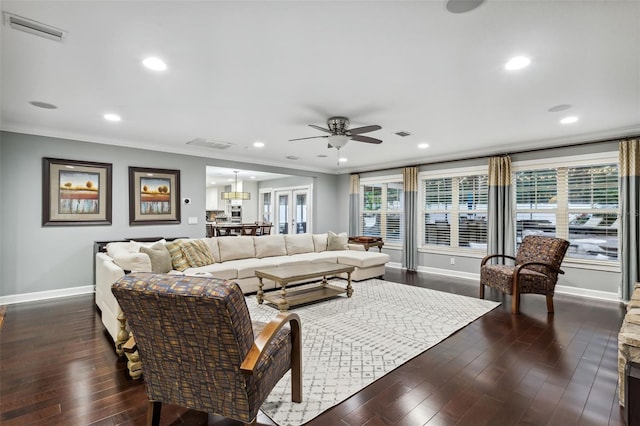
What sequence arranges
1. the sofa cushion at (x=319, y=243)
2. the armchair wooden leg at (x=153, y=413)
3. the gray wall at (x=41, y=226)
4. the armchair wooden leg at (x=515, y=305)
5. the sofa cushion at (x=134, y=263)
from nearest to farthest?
the armchair wooden leg at (x=153, y=413)
the sofa cushion at (x=134, y=263)
the armchair wooden leg at (x=515, y=305)
the gray wall at (x=41, y=226)
the sofa cushion at (x=319, y=243)

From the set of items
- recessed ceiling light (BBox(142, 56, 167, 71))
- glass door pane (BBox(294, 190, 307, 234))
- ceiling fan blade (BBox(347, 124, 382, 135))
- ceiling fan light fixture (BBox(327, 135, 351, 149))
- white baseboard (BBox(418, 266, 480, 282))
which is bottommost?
white baseboard (BBox(418, 266, 480, 282))

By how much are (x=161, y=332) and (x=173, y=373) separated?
0.26 meters

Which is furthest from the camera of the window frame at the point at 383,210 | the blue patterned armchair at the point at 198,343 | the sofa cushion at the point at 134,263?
the window frame at the point at 383,210

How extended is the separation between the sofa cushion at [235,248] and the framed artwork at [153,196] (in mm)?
1382

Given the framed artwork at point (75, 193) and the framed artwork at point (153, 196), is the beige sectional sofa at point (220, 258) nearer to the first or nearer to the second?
the framed artwork at point (75, 193)

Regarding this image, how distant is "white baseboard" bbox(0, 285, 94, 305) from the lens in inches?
173

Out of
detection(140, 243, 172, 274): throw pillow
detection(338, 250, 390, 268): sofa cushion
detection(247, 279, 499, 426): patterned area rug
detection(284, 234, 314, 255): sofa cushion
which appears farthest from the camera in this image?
detection(284, 234, 314, 255): sofa cushion

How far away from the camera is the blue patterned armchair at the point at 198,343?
1.44m

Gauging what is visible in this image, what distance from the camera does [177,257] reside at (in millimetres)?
4355

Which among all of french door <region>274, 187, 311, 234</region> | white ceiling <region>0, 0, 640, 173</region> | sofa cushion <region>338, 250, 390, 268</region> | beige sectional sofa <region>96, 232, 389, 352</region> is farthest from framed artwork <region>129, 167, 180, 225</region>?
french door <region>274, 187, 311, 234</region>

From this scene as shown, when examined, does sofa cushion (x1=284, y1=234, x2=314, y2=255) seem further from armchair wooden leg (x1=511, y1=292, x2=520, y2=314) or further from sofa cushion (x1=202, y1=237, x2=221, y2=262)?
armchair wooden leg (x1=511, y1=292, x2=520, y2=314)

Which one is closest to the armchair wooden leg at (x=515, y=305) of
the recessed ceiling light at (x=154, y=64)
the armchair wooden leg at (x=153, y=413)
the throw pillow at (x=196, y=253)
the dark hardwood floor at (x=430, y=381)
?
the dark hardwood floor at (x=430, y=381)

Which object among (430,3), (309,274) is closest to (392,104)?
(430,3)

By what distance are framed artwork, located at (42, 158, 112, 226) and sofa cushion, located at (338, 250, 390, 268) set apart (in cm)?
→ 411
